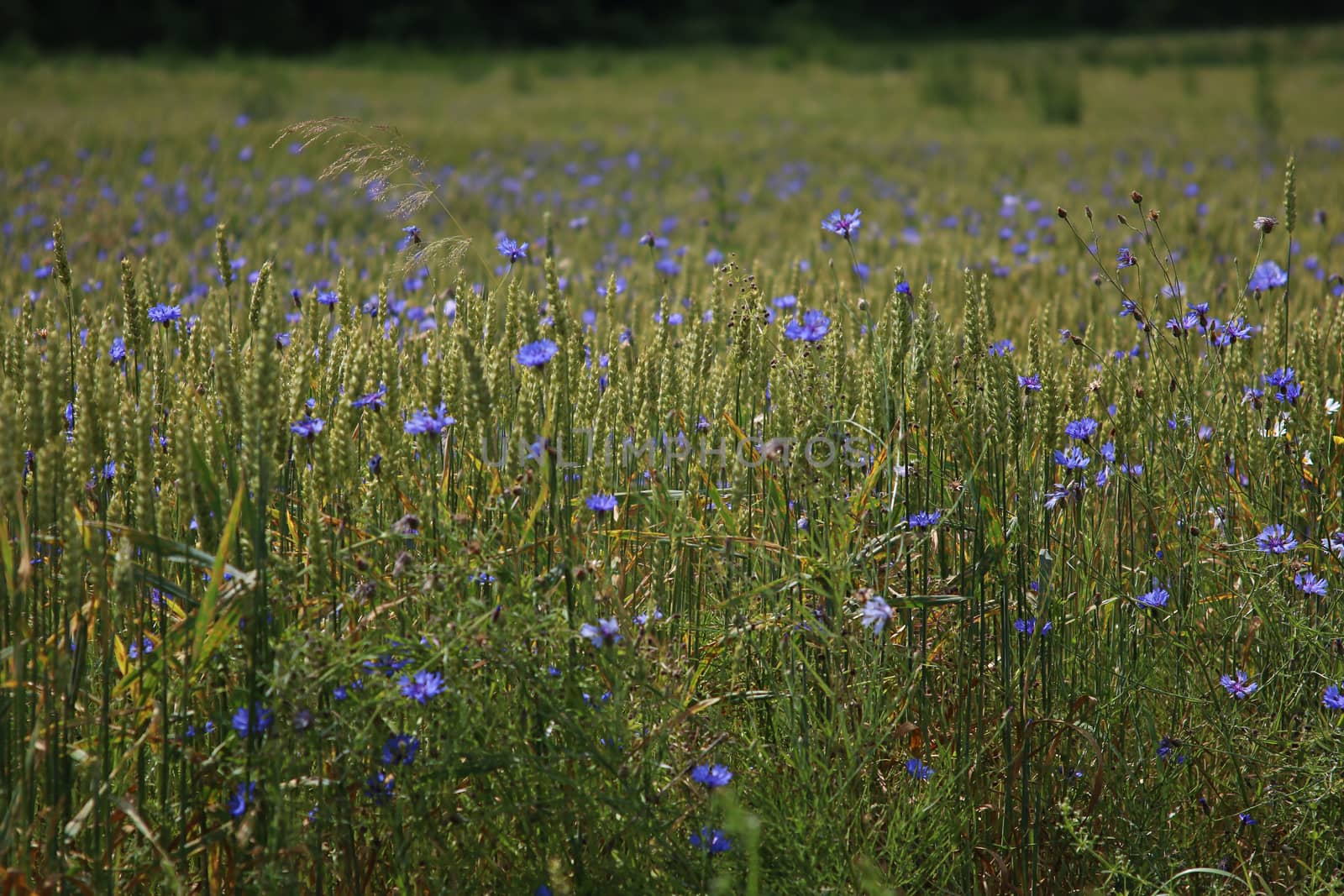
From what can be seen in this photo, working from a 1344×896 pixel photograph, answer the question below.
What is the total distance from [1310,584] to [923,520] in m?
0.60

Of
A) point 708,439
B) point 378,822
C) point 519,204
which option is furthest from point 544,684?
point 519,204

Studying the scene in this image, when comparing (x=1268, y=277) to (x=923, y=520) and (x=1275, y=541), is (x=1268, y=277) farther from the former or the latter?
(x=923, y=520)

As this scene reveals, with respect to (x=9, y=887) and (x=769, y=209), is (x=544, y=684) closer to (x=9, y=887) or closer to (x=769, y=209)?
(x=9, y=887)

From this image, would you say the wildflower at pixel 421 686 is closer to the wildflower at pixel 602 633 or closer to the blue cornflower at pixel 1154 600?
the wildflower at pixel 602 633

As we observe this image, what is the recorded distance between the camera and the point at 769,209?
7.04 meters

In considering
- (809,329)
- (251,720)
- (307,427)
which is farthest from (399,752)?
(809,329)

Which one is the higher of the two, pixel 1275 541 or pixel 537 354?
pixel 537 354

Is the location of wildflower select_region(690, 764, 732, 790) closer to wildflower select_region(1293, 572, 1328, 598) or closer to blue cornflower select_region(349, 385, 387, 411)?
blue cornflower select_region(349, 385, 387, 411)

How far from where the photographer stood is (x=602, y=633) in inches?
56.5

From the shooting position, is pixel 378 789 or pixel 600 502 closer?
pixel 378 789

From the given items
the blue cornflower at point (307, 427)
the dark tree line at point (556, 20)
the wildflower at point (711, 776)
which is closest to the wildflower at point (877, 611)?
the wildflower at point (711, 776)

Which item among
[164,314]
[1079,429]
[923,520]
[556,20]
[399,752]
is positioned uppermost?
[556,20]

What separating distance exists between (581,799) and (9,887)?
640 millimetres

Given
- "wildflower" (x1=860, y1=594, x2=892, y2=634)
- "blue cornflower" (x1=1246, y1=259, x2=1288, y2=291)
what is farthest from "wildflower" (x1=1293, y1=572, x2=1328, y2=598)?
"blue cornflower" (x1=1246, y1=259, x2=1288, y2=291)
